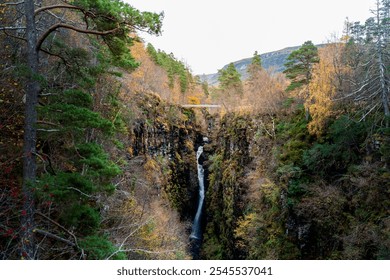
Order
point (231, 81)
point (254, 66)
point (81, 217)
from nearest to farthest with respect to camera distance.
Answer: point (81, 217) → point (254, 66) → point (231, 81)

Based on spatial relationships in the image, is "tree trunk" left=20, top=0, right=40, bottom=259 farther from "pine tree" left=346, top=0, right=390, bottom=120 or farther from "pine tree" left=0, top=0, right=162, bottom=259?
"pine tree" left=346, top=0, right=390, bottom=120

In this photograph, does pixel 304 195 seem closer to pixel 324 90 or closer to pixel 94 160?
pixel 324 90

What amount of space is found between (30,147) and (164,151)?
24.0 m

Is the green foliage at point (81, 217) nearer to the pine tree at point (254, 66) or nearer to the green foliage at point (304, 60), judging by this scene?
the green foliage at point (304, 60)

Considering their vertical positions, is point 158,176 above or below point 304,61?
below

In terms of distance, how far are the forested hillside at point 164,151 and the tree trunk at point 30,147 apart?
0.03m

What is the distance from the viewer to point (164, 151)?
3047cm

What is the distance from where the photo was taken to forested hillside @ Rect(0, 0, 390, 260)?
261 inches

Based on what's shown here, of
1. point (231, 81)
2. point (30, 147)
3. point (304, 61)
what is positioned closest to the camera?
point (30, 147)

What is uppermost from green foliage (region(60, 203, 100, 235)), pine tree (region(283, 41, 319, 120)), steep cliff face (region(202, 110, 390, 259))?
pine tree (region(283, 41, 319, 120))

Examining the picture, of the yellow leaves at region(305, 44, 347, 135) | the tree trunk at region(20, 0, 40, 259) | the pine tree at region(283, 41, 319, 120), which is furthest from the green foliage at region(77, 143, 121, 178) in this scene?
the pine tree at region(283, 41, 319, 120)

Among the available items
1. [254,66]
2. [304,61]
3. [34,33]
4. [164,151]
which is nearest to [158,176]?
[164,151]

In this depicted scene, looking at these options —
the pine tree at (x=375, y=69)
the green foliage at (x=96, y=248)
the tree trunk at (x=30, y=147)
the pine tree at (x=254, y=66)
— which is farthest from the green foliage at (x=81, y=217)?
the pine tree at (x=254, y=66)

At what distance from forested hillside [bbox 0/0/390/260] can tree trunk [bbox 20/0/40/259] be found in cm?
3
